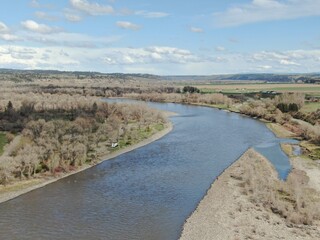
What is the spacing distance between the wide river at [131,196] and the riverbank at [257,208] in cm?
164

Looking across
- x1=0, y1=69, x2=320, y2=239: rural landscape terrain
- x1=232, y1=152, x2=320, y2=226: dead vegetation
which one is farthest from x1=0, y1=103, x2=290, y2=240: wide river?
x1=232, y1=152, x2=320, y2=226: dead vegetation

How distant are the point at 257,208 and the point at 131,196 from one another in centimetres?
1242

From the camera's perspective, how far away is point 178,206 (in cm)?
3822

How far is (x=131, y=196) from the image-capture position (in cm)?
4100

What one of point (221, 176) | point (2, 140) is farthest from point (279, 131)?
point (2, 140)

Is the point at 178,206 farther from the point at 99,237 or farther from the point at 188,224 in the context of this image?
the point at 99,237

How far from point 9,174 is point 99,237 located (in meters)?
17.2

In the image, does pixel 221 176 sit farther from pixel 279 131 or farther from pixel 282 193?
pixel 279 131

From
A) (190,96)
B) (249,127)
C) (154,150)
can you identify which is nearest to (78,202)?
(154,150)

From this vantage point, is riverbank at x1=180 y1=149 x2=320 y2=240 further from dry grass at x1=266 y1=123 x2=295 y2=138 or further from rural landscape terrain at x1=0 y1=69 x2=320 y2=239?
dry grass at x1=266 y1=123 x2=295 y2=138

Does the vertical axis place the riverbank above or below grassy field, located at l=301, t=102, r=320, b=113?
below

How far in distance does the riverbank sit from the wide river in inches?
64.5

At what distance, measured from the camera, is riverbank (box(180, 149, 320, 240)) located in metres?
31.5

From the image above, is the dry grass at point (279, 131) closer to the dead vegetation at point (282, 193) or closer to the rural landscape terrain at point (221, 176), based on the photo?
the rural landscape terrain at point (221, 176)
